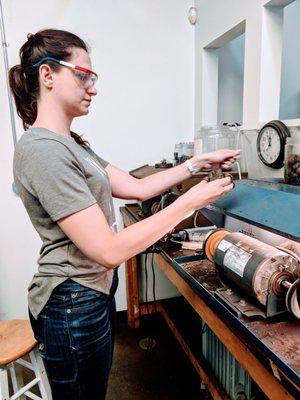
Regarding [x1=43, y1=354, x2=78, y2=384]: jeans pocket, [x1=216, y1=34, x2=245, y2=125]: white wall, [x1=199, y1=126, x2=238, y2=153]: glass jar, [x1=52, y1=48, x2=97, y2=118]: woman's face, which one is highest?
[x1=216, y1=34, x2=245, y2=125]: white wall

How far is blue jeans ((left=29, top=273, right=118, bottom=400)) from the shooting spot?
0.90 metres

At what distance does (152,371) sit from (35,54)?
1.94 m

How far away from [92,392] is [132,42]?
215 centimetres

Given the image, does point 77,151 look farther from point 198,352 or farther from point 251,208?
point 198,352

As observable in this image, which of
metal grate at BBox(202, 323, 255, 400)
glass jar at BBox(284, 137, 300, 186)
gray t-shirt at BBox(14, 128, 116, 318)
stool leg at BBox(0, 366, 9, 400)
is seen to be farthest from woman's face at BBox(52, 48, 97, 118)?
metal grate at BBox(202, 323, 255, 400)

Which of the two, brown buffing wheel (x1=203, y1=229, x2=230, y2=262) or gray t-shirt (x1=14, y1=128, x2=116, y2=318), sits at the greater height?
gray t-shirt (x1=14, y1=128, x2=116, y2=318)

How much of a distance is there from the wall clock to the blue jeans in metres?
1.07

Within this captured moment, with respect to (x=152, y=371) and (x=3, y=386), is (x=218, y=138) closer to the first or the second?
(x=152, y=371)

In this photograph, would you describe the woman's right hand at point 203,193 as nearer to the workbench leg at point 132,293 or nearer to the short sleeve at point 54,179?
the short sleeve at point 54,179

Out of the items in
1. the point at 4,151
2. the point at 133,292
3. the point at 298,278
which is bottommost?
the point at 133,292

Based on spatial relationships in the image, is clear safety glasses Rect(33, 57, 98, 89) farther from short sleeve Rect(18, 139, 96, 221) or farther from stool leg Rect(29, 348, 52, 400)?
stool leg Rect(29, 348, 52, 400)

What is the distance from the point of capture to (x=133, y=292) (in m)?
2.38

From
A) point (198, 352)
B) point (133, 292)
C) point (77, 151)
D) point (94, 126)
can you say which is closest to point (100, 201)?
point (77, 151)

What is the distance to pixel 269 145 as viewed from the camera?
1.55 m
